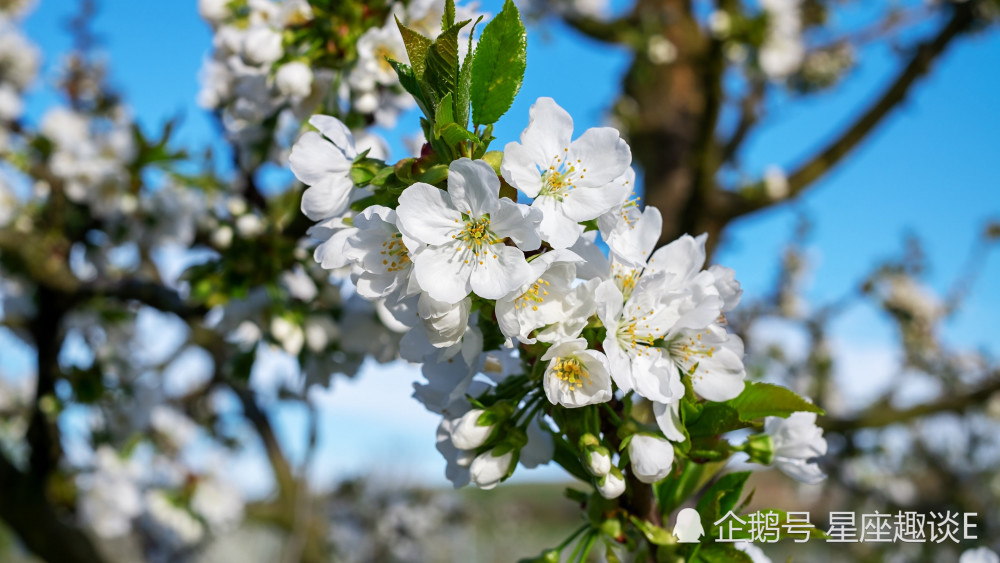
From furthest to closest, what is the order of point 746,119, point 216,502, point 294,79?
point 746,119, point 216,502, point 294,79

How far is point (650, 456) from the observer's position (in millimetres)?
745

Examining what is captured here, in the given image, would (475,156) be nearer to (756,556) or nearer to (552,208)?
(552,208)

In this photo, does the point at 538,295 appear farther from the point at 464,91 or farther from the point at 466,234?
the point at 464,91

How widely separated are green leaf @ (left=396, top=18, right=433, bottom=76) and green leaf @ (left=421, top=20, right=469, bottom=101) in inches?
0.5

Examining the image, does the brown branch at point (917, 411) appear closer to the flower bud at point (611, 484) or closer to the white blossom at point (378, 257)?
the flower bud at point (611, 484)

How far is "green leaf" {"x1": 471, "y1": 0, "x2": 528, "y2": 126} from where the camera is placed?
0.73 meters

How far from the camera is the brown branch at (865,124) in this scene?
9.48ft

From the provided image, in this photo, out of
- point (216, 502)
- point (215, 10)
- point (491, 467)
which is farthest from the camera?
point (216, 502)

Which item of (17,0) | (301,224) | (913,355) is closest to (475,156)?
(301,224)

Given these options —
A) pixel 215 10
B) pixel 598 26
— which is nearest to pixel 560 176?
pixel 215 10

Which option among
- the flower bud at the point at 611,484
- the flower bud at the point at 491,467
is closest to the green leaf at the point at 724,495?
the flower bud at the point at 611,484

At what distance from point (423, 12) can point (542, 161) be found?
0.58 m

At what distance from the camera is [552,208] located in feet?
2.41

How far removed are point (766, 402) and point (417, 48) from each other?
537 mm
